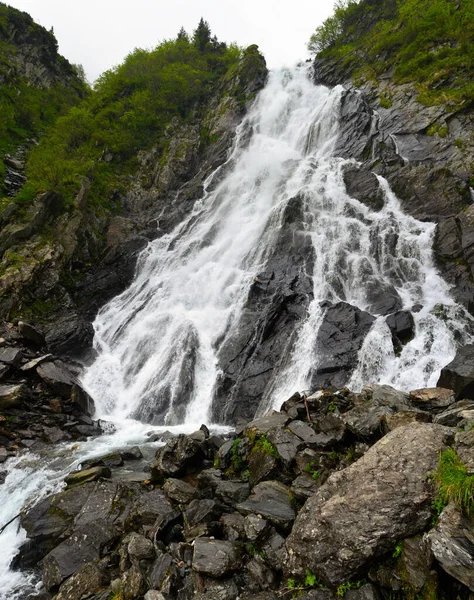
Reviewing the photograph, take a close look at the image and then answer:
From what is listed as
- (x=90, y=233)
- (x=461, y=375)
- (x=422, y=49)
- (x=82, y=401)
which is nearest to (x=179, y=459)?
(x=461, y=375)

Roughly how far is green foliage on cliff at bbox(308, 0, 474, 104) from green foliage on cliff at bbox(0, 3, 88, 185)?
37.4 metres

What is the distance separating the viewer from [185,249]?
2798cm

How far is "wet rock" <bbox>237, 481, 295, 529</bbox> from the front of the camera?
6.32 m

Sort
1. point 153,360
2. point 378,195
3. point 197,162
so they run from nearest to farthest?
1. point 153,360
2. point 378,195
3. point 197,162

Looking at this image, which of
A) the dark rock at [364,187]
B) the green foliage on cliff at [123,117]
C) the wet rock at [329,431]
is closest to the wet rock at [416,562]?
the wet rock at [329,431]

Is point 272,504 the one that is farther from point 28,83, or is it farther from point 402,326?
point 28,83

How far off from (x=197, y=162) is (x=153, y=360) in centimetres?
2650

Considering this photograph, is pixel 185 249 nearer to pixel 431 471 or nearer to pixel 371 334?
pixel 371 334

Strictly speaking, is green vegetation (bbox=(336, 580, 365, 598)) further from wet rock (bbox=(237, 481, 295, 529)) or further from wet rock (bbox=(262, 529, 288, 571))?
wet rock (bbox=(237, 481, 295, 529))

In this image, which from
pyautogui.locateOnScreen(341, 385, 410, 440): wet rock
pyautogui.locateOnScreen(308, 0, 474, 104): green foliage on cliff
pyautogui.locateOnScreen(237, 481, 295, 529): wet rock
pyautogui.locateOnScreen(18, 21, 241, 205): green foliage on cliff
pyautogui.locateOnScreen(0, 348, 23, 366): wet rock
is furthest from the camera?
pyautogui.locateOnScreen(18, 21, 241, 205): green foliage on cliff

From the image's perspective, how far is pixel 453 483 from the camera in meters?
4.49

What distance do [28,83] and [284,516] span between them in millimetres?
63787

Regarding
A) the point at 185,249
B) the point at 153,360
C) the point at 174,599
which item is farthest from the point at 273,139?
the point at 174,599

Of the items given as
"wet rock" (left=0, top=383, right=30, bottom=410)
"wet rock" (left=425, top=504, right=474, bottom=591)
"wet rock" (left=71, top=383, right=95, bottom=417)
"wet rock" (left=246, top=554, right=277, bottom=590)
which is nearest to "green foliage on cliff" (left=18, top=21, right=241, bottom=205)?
"wet rock" (left=0, top=383, right=30, bottom=410)
